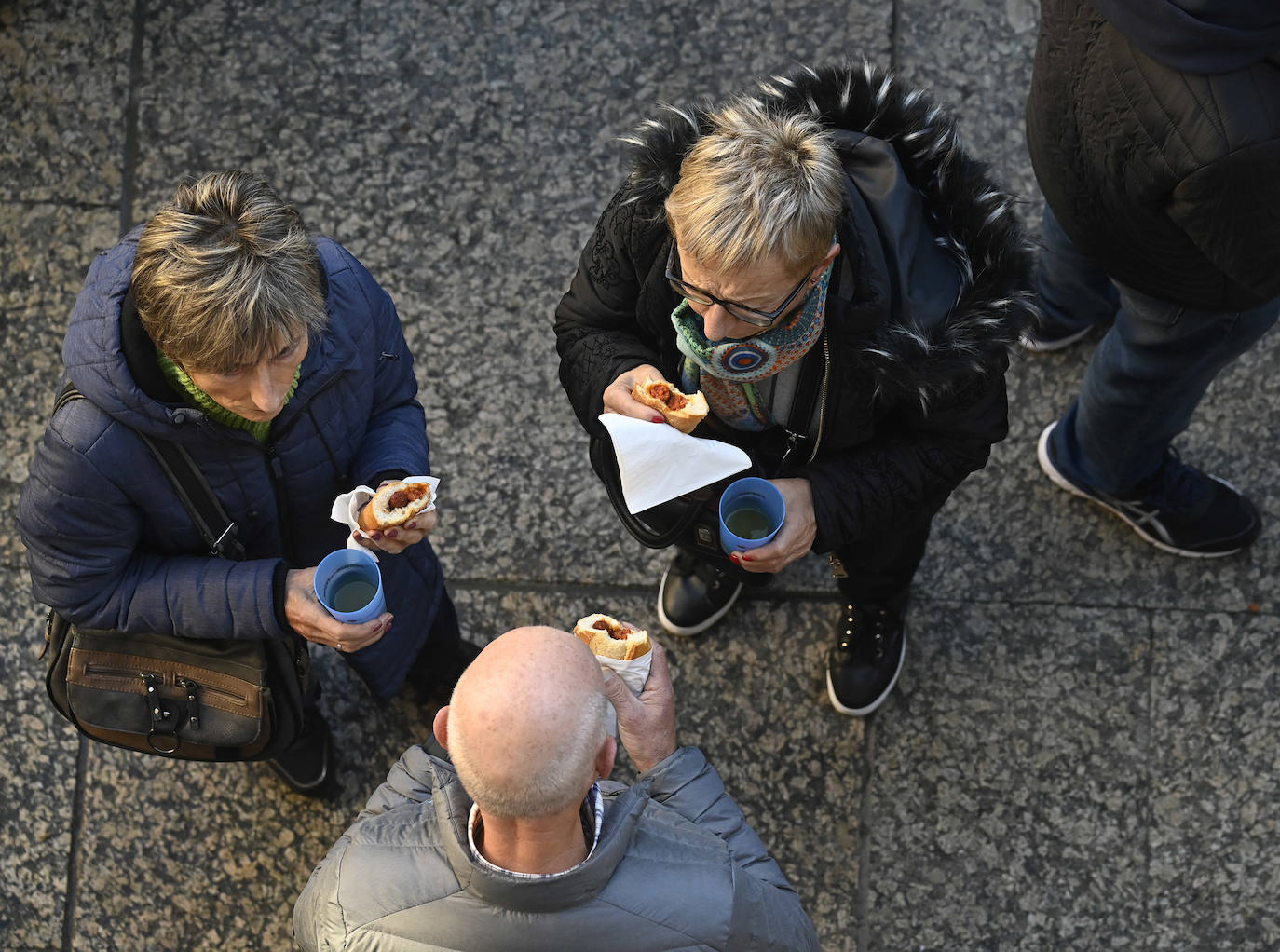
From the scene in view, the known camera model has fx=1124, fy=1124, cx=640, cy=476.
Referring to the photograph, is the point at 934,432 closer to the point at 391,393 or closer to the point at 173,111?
the point at 391,393

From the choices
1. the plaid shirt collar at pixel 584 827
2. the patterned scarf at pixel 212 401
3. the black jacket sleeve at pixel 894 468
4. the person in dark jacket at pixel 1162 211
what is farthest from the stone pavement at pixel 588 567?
the plaid shirt collar at pixel 584 827

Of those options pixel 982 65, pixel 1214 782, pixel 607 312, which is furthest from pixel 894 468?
pixel 982 65

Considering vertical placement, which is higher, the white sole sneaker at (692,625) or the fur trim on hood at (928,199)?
the fur trim on hood at (928,199)

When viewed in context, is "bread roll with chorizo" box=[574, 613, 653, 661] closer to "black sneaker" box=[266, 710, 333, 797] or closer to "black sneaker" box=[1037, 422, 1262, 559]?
"black sneaker" box=[266, 710, 333, 797]

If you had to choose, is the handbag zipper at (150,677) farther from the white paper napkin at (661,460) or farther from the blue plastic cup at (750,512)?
the blue plastic cup at (750,512)

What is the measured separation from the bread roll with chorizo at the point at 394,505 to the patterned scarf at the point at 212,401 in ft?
0.91

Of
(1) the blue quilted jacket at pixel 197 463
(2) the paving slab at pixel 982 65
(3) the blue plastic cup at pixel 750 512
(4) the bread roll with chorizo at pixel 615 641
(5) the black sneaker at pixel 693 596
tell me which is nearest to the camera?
(1) the blue quilted jacket at pixel 197 463

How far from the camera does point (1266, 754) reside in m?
3.50

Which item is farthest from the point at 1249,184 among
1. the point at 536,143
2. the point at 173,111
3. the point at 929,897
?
the point at 173,111

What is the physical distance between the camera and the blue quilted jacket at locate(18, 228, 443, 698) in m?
2.27

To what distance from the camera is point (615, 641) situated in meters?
2.43

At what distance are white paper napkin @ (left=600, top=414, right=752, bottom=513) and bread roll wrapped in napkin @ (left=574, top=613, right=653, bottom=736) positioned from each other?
277mm

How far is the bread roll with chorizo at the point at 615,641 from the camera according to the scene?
7.94 feet

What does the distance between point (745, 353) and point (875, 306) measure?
28cm
